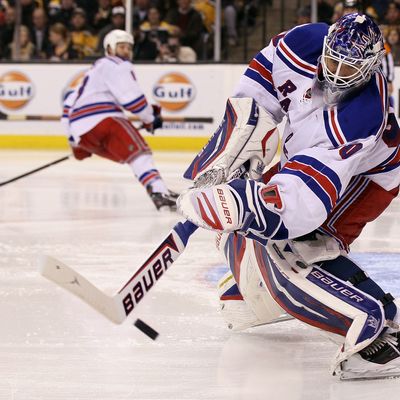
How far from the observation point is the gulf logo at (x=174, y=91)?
29.4ft

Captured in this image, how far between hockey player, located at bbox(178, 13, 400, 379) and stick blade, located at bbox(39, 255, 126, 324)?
0.29 m

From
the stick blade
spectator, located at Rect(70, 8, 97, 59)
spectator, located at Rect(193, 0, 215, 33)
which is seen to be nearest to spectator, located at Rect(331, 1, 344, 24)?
spectator, located at Rect(193, 0, 215, 33)

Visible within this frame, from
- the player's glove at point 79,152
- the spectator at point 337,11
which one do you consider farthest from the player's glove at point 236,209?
the spectator at point 337,11

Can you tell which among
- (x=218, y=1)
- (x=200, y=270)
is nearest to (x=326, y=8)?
(x=218, y=1)

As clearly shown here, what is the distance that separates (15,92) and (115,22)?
1088 mm

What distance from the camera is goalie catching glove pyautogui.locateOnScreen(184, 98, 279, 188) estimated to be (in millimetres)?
2758

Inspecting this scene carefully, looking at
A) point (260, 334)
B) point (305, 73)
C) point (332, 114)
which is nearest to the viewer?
point (332, 114)

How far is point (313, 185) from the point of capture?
2457 millimetres

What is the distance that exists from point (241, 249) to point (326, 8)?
22.0ft

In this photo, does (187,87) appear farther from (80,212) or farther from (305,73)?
(305,73)

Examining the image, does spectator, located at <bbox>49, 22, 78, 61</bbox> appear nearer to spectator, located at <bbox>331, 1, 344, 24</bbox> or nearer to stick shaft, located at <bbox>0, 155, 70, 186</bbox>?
stick shaft, located at <bbox>0, 155, 70, 186</bbox>

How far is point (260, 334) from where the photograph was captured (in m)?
3.06

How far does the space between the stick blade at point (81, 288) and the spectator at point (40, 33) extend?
7.20 metres

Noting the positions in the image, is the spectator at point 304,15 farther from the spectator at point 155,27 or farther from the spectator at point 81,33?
the spectator at point 81,33
